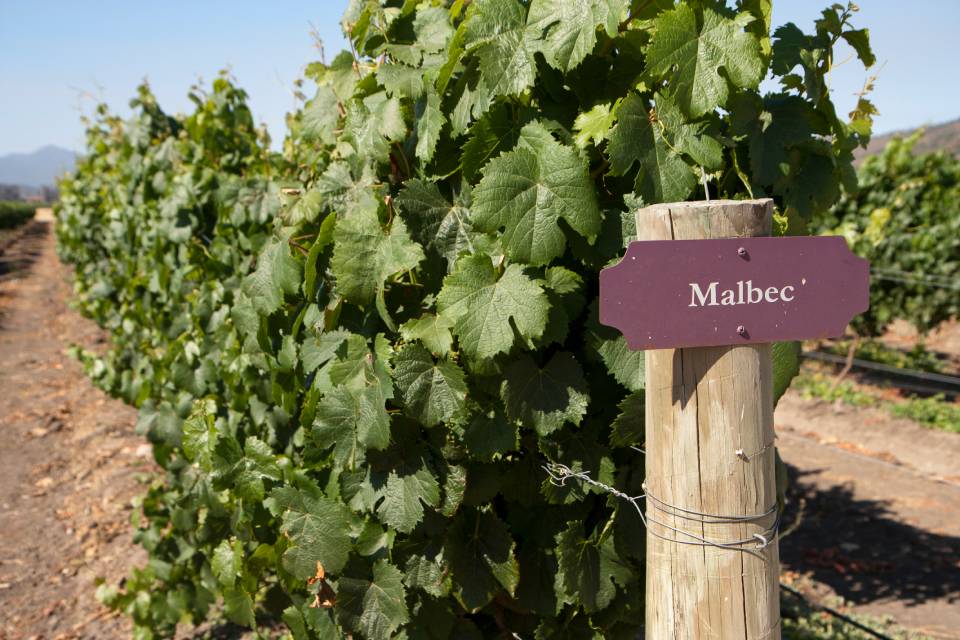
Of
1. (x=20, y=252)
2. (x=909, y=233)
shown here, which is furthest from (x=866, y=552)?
(x=20, y=252)

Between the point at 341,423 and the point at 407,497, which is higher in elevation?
the point at 341,423

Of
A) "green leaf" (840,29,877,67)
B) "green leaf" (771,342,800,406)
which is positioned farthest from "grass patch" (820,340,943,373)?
"green leaf" (771,342,800,406)

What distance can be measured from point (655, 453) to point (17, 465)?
6194 mm

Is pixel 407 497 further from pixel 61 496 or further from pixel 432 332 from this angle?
pixel 61 496

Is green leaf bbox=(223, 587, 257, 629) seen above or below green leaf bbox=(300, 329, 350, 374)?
below

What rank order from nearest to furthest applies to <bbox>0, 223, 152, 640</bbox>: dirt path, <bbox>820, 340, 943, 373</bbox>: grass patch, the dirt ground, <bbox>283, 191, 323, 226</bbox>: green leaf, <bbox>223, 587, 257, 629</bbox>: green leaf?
<bbox>283, 191, 323, 226</bbox>: green leaf < <bbox>223, 587, 257, 629</bbox>: green leaf < <bbox>0, 223, 152, 640</bbox>: dirt path < the dirt ground < <bbox>820, 340, 943, 373</bbox>: grass patch

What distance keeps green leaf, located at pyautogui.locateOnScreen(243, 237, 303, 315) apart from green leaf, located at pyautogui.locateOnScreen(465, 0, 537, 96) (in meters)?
0.76

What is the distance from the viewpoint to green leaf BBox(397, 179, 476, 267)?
1.69 m

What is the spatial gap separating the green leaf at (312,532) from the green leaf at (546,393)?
554 mm

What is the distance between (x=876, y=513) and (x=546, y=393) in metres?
5.48

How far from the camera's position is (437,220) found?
1.71 m

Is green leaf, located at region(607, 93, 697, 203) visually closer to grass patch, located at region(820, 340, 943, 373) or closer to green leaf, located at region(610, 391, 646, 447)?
green leaf, located at region(610, 391, 646, 447)

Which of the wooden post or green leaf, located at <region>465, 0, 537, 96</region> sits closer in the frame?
the wooden post

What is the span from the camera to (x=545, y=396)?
5.24ft
